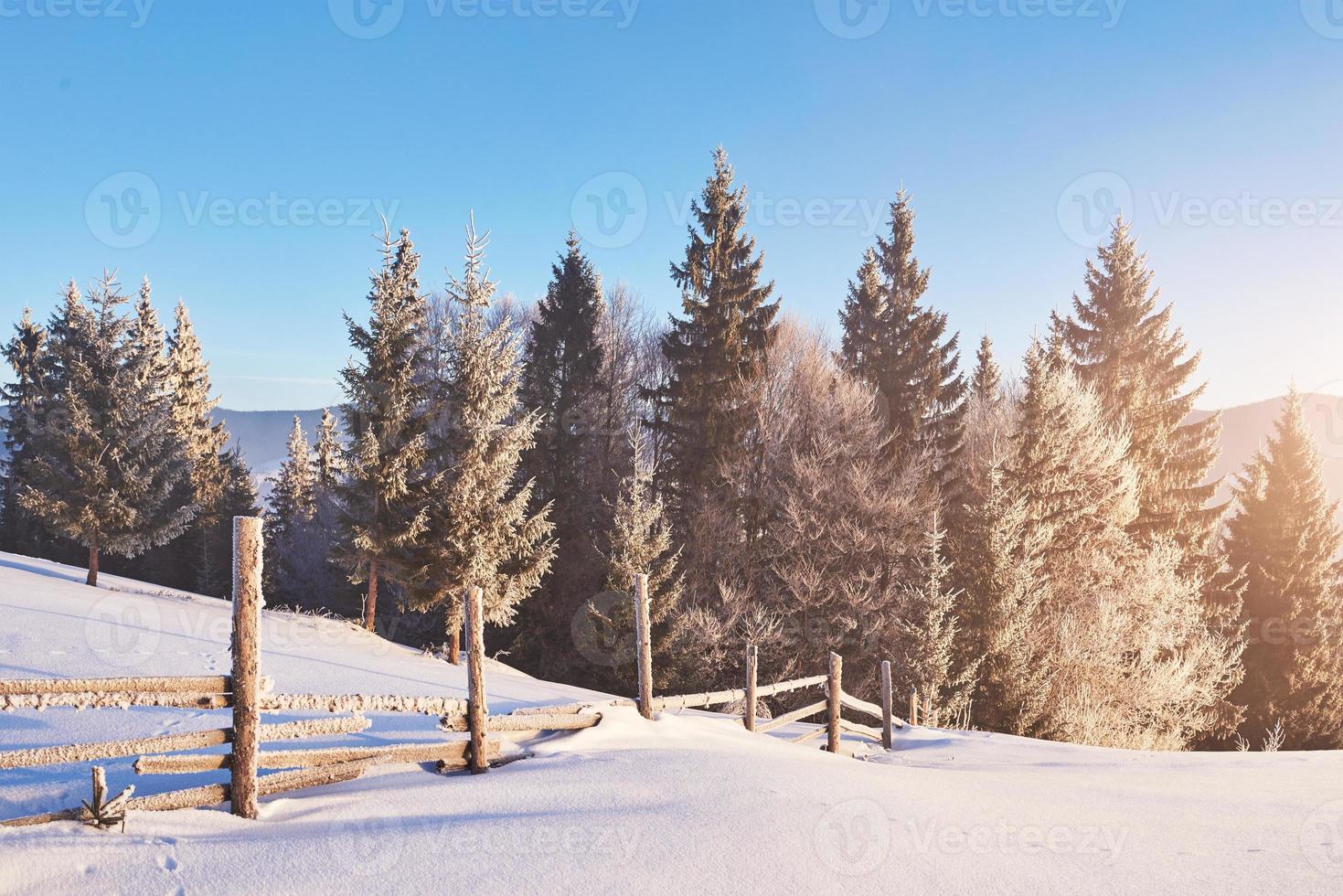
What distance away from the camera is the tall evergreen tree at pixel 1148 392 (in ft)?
88.0

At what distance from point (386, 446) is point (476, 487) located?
2954 mm

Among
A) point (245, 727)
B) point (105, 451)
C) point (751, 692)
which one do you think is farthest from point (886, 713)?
point (105, 451)

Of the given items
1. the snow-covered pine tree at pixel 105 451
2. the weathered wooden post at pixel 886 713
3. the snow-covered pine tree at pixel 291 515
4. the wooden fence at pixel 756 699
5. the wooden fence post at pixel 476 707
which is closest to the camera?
the wooden fence post at pixel 476 707

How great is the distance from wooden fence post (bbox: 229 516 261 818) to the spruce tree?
783 inches

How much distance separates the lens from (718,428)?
25625 millimetres

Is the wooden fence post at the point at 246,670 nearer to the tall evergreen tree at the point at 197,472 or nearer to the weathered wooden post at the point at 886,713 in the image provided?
the weathered wooden post at the point at 886,713

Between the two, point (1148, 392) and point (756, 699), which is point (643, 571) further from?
point (1148, 392)

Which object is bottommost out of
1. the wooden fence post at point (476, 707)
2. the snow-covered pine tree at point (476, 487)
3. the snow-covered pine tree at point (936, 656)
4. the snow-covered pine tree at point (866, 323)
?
the snow-covered pine tree at point (936, 656)

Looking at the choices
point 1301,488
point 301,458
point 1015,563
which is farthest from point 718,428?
point 301,458

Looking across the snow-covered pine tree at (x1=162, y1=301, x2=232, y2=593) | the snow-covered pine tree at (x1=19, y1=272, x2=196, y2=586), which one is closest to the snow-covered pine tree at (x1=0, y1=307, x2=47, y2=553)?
the snow-covered pine tree at (x1=162, y1=301, x2=232, y2=593)

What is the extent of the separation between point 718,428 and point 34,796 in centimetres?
2163

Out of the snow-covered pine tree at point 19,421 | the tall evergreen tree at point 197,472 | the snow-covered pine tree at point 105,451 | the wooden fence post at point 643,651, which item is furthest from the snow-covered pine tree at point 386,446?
the snow-covered pine tree at point 19,421

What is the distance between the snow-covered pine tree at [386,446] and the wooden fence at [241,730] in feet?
35.6

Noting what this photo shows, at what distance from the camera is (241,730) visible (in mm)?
5273
